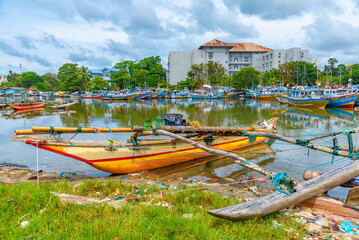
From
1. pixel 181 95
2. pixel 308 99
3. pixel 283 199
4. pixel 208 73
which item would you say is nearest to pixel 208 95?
pixel 181 95

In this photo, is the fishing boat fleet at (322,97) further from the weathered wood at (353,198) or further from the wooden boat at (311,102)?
the weathered wood at (353,198)

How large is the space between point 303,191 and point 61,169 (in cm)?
925

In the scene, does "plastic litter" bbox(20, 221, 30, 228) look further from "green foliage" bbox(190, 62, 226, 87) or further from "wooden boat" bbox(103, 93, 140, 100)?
"green foliage" bbox(190, 62, 226, 87)

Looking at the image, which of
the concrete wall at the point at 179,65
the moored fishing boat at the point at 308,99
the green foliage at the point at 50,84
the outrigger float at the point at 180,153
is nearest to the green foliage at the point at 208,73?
the concrete wall at the point at 179,65

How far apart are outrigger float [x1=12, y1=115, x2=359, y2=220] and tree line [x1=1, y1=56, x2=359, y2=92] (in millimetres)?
62109

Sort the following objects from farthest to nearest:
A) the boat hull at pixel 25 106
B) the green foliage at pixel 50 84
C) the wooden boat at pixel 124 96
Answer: the green foliage at pixel 50 84 → the wooden boat at pixel 124 96 → the boat hull at pixel 25 106

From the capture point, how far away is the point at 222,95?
75.1 metres

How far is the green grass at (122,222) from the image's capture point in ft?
12.9

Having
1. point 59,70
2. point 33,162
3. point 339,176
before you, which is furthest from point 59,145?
point 59,70

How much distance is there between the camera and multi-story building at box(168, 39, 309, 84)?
78.9 m

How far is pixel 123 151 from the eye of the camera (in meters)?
9.09

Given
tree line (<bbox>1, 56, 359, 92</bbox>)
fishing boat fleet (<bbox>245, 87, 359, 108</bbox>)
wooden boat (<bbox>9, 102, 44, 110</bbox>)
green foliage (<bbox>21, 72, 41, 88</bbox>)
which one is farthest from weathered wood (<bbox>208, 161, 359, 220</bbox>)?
green foliage (<bbox>21, 72, 41, 88</bbox>)

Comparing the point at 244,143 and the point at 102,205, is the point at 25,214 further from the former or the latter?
the point at 244,143

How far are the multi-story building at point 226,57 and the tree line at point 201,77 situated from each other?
333 cm
